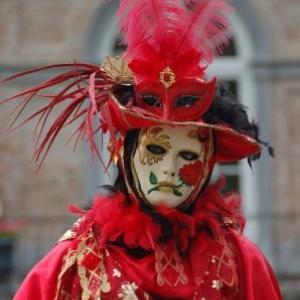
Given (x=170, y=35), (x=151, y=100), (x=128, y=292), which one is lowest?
(x=128, y=292)

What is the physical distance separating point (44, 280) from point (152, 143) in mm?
567

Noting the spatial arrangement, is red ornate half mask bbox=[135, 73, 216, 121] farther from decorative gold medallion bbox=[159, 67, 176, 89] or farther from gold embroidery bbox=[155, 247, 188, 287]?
gold embroidery bbox=[155, 247, 188, 287]

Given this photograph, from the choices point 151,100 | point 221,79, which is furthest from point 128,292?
point 221,79

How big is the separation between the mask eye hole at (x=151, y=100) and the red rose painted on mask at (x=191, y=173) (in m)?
0.22

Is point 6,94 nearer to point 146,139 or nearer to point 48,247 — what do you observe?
point 48,247

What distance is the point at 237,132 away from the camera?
3881mm

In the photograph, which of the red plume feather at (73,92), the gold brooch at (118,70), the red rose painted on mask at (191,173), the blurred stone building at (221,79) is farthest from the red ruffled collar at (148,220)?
the blurred stone building at (221,79)

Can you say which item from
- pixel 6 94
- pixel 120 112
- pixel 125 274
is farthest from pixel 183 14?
pixel 6 94

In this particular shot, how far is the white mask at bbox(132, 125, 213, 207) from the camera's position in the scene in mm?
3834

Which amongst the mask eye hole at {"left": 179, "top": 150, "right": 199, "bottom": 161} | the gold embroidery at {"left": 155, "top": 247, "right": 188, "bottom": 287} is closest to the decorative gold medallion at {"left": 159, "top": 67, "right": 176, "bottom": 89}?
the mask eye hole at {"left": 179, "top": 150, "right": 199, "bottom": 161}

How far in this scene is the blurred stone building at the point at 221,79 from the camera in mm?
8641

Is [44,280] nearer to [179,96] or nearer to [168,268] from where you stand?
[168,268]

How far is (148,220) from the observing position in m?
3.85

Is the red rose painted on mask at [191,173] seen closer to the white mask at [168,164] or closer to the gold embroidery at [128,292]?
the white mask at [168,164]
